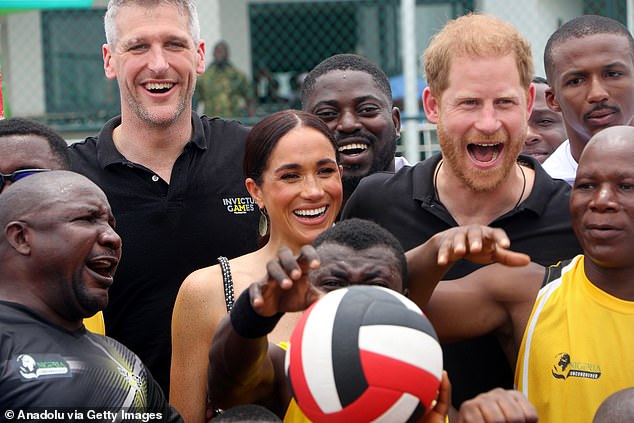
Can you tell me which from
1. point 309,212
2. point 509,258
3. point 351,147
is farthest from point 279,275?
point 351,147

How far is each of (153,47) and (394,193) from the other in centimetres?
147

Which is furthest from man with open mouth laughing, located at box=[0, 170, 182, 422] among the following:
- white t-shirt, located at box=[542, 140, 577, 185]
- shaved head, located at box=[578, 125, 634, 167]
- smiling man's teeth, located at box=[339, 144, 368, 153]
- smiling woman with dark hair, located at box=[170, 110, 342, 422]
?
white t-shirt, located at box=[542, 140, 577, 185]

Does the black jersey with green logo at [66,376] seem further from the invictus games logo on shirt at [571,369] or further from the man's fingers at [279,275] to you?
the invictus games logo on shirt at [571,369]

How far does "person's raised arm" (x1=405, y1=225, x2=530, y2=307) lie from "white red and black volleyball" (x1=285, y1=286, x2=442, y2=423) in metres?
0.39

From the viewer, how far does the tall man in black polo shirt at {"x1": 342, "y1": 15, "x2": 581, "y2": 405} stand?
14.6 feet

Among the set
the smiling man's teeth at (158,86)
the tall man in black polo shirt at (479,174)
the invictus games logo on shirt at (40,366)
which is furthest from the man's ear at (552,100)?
the invictus games logo on shirt at (40,366)

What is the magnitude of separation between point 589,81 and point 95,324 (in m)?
2.90

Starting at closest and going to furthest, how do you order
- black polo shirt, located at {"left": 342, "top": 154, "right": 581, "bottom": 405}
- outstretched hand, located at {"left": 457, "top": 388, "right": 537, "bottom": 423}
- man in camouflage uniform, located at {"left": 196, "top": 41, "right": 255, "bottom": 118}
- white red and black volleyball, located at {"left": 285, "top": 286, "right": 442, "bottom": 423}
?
white red and black volleyball, located at {"left": 285, "top": 286, "right": 442, "bottom": 423} < outstretched hand, located at {"left": 457, "top": 388, "right": 537, "bottom": 423} < black polo shirt, located at {"left": 342, "top": 154, "right": 581, "bottom": 405} < man in camouflage uniform, located at {"left": 196, "top": 41, "right": 255, "bottom": 118}

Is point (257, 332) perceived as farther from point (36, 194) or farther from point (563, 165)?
point (563, 165)

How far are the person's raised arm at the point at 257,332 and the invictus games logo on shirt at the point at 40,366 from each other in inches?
20.7

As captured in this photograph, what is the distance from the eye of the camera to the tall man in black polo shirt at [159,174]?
4871 millimetres

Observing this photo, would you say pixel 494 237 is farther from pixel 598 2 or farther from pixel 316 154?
pixel 598 2

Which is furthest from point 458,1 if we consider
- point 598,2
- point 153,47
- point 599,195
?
point 599,195

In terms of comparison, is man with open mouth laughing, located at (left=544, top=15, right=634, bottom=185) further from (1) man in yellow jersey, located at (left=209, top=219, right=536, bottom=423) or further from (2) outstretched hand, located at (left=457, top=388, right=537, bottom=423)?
(2) outstretched hand, located at (left=457, top=388, right=537, bottom=423)
